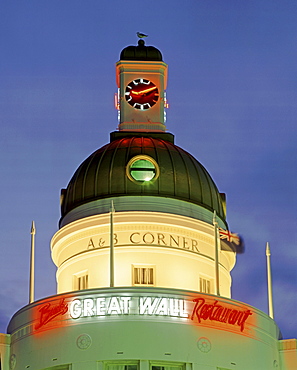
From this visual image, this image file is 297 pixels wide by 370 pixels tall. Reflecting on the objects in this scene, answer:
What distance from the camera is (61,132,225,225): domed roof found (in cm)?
8588

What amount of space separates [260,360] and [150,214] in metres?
12.8

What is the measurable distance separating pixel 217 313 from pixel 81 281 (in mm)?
11566

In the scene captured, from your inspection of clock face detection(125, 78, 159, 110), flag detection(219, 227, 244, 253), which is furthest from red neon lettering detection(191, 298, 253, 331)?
clock face detection(125, 78, 159, 110)

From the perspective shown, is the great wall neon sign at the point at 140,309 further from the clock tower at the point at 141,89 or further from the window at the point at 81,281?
the clock tower at the point at 141,89

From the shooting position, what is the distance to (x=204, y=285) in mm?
84312

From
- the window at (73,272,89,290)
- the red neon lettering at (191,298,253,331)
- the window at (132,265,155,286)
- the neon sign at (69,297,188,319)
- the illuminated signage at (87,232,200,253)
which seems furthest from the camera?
the window at (73,272,89,290)

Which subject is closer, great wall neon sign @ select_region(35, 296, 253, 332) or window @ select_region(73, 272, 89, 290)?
great wall neon sign @ select_region(35, 296, 253, 332)

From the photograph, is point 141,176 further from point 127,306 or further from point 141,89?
point 127,306

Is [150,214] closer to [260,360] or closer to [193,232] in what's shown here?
[193,232]

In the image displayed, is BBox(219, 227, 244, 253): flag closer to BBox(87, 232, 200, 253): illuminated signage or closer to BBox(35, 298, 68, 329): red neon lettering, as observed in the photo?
BBox(87, 232, 200, 253): illuminated signage

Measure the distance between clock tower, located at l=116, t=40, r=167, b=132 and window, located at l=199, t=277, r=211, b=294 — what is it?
12.8 meters

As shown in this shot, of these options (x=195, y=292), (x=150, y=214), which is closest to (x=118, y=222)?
(x=150, y=214)

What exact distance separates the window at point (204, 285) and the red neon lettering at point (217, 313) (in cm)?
613


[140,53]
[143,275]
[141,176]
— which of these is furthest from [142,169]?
[140,53]
